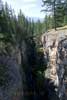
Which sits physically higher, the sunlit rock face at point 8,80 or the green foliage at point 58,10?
the green foliage at point 58,10

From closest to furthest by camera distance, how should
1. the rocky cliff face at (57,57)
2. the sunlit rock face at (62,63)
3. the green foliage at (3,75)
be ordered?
the green foliage at (3,75)
the sunlit rock face at (62,63)
the rocky cliff face at (57,57)

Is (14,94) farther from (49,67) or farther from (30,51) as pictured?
(30,51)

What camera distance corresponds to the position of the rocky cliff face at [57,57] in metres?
36.2

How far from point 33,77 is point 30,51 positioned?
26.7 ft

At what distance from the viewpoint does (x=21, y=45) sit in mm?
50781

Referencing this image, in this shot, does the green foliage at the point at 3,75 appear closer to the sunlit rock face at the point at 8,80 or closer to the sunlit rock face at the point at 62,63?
the sunlit rock face at the point at 8,80

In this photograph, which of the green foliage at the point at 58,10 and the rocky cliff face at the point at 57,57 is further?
the green foliage at the point at 58,10

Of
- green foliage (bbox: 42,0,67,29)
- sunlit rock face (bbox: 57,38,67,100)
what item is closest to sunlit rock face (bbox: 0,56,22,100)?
sunlit rock face (bbox: 57,38,67,100)

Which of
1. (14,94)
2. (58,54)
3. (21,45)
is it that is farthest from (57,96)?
(21,45)

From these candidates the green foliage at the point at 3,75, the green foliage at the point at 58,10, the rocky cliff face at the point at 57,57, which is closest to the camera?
the green foliage at the point at 3,75

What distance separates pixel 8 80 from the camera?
29.5 m

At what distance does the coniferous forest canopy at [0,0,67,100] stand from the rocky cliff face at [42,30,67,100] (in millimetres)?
1668

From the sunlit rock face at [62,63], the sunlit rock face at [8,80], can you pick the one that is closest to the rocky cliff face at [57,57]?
the sunlit rock face at [62,63]

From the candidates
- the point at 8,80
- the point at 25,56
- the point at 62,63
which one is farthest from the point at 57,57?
the point at 25,56
